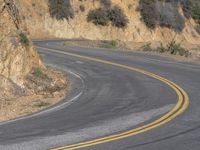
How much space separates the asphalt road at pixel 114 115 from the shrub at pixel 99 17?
33637mm

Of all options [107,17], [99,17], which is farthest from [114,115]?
[107,17]

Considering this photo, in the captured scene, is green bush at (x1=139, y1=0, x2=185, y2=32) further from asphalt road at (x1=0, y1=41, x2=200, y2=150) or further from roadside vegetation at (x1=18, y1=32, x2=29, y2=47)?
roadside vegetation at (x1=18, y1=32, x2=29, y2=47)

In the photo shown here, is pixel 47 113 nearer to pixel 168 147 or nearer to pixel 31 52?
pixel 168 147

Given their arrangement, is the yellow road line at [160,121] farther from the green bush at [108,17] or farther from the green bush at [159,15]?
the green bush at [159,15]

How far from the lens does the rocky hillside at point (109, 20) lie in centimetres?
5584

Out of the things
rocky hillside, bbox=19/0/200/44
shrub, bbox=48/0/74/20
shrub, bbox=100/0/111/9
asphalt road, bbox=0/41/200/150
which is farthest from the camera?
shrub, bbox=100/0/111/9

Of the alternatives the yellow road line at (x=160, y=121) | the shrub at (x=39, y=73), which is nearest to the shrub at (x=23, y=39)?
the shrub at (x=39, y=73)

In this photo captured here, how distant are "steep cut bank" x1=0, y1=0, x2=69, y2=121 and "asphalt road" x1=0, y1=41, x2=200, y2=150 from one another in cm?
93

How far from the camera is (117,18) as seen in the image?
5994cm

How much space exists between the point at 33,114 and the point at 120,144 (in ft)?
15.9

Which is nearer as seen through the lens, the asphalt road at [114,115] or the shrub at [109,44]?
the asphalt road at [114,115]

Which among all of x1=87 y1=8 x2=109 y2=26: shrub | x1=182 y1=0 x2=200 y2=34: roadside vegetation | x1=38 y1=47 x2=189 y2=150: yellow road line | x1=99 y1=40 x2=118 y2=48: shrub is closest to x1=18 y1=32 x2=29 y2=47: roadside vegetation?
x1=38 y1=47 x2=189 y2=150: yellow road line

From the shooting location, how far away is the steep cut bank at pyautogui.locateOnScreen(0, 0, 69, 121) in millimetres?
18609

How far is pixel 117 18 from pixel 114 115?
46.1m
